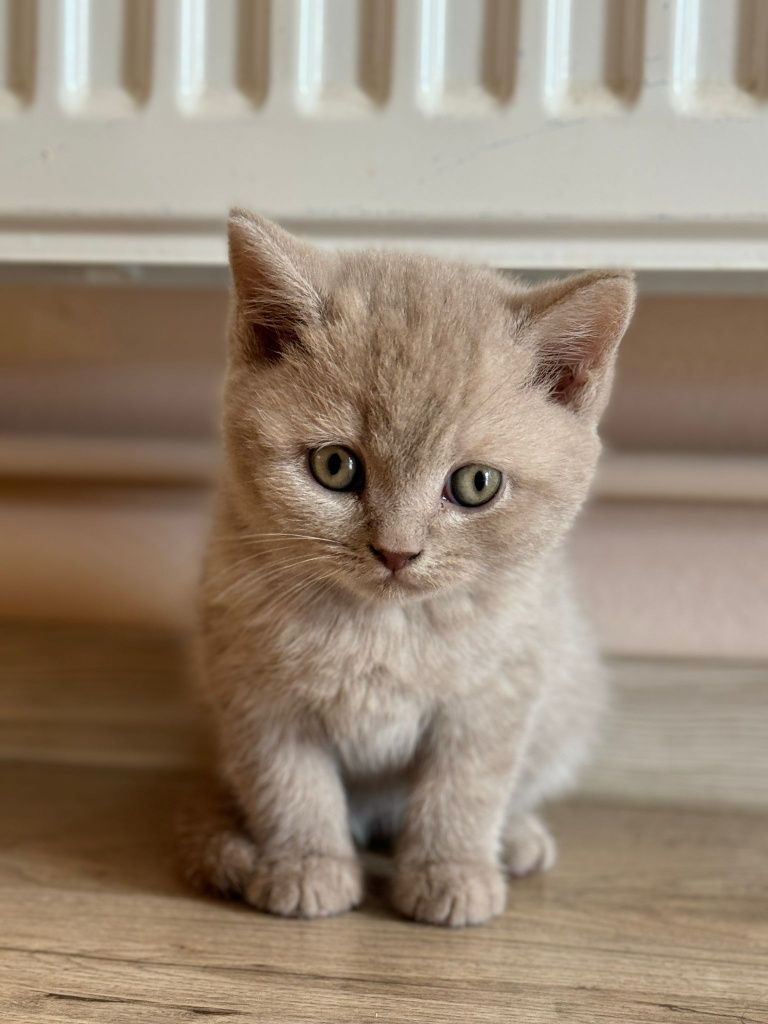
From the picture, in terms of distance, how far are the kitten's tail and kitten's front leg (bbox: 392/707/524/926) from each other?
0.43 feet

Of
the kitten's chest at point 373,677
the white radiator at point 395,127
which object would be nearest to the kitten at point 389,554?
the kitten's chest at point 373,677

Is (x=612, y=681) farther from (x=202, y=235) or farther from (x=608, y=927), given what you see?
(x=202, y=235)

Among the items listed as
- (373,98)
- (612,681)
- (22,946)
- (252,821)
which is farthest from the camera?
(612,681)

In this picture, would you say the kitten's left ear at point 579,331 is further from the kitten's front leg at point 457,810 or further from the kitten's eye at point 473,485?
the kitten's front leg at point 457,810

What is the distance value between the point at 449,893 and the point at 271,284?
51 cm

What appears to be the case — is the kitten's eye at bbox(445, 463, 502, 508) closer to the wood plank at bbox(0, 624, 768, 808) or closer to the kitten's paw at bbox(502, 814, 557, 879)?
the kitten's paw at bbox(502, 814, 557, 879)

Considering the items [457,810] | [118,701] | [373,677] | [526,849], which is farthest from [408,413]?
[118,701]

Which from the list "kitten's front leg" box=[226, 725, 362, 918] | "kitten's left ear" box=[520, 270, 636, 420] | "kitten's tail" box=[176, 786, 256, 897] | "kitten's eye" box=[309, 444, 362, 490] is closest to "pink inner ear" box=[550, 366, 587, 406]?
"kitten's left ear" box=[520, 270, 636, 420]

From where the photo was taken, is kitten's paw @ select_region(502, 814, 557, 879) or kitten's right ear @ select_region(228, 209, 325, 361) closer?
kitten's right ear @ select_region(228, 209, 325, 361)

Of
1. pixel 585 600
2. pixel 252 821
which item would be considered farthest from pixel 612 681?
pixel 252 821

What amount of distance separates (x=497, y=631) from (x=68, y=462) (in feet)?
2.05

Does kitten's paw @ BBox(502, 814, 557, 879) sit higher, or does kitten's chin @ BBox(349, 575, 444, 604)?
kitten's chin @ BBox(349, 575, 444, 604)

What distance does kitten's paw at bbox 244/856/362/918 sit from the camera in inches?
34.6

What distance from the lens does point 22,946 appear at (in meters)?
0.81
